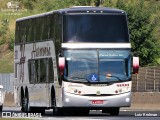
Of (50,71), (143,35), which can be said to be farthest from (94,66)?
(143,35)

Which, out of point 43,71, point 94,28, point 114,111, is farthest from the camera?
point 43,71

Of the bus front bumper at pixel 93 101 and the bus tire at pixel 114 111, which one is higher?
the bus front bumper at pixel 93 101

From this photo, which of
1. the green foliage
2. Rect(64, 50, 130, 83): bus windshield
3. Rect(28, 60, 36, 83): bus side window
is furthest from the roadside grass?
Rect(64, 50, 130, 83): bus windshield

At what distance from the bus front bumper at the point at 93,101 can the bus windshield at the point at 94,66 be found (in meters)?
0.65

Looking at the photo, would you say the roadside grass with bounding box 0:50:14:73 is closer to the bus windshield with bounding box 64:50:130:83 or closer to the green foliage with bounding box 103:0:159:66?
the green foliage with bounding box 103:0:159:66

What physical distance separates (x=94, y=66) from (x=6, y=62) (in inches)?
1934

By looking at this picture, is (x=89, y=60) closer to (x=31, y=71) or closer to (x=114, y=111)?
(x=114, y=111)

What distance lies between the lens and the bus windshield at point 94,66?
3628 centimetres

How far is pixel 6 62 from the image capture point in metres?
84.9

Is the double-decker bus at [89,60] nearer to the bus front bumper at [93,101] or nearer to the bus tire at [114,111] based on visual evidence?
the bus front bumper at [93,101]

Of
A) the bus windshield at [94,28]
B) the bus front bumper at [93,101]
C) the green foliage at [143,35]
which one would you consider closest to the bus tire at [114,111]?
the bus front bumper at [93,101]

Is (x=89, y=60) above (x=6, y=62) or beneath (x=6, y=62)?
above

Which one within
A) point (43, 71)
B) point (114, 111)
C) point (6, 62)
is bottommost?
point (6, 62)

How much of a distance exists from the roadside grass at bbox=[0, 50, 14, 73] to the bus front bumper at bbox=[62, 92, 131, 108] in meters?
45.7
